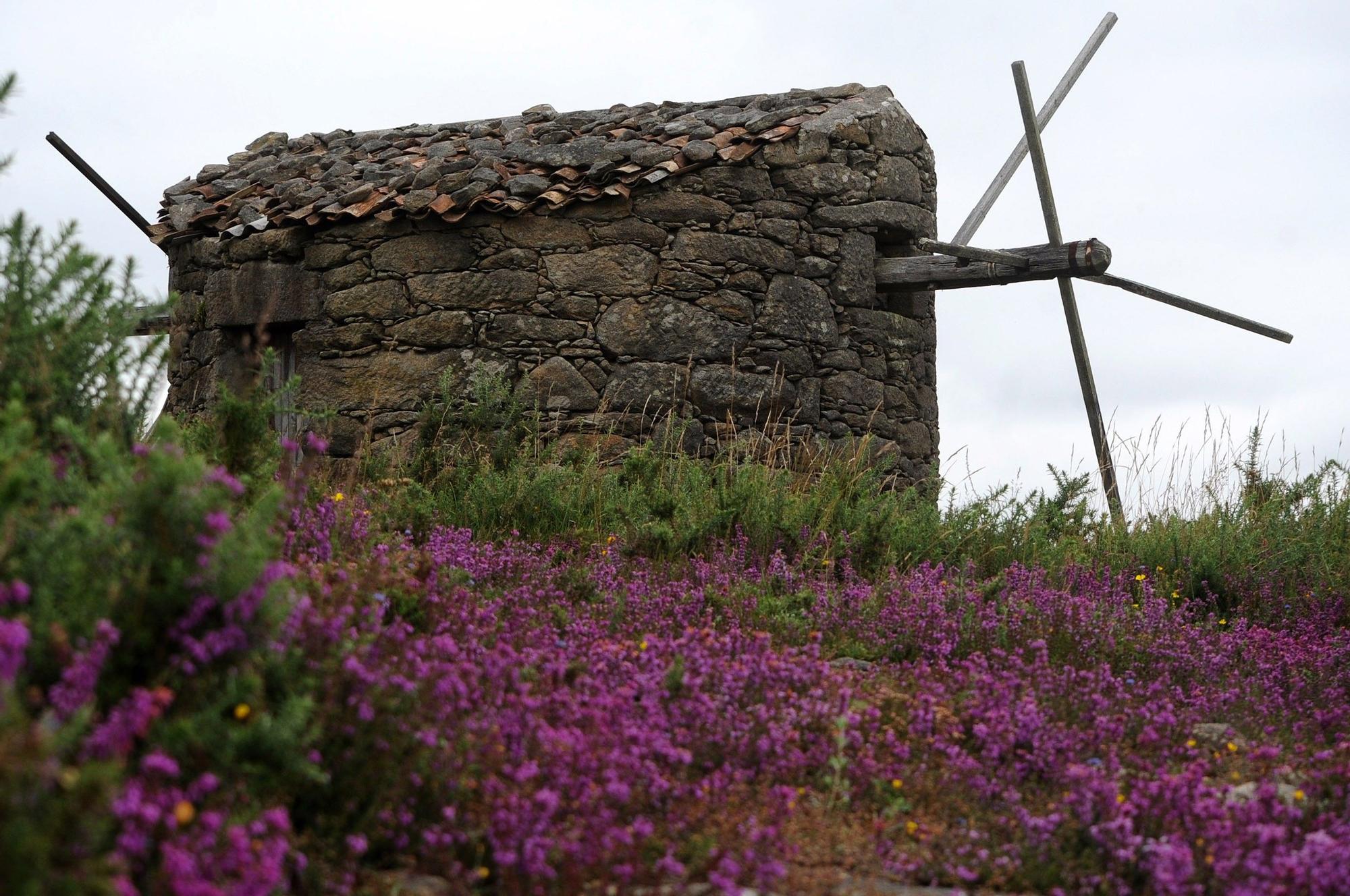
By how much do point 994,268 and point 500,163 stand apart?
11.9 ft

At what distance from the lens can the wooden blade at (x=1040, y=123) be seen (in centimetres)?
965

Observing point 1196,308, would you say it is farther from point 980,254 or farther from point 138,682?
point 138,682

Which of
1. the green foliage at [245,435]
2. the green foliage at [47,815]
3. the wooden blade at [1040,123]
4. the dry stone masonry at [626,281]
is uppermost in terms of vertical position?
the wooden blade at [1040,123]

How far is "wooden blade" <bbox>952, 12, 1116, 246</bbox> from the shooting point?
31.7ft

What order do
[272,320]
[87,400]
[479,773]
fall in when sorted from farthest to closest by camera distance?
[272,320] < [87,400] < [479,773]

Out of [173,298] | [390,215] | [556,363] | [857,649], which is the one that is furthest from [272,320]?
[857,649]

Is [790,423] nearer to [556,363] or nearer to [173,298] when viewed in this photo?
[556,363]

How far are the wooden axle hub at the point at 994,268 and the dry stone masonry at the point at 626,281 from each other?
0.77ft

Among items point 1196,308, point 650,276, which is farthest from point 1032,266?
point 650,276

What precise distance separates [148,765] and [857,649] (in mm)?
2799

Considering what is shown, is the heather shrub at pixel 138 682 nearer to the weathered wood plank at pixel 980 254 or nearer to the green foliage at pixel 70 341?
the green foliage at pixel 70 341

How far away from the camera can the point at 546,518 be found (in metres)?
6.03

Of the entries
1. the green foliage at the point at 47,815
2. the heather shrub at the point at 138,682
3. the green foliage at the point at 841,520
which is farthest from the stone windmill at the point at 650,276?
the green foliage at the point at 47,815

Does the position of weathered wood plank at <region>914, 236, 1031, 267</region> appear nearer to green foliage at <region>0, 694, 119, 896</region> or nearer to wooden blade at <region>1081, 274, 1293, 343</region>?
wooden blade at <region>1081, 274, 1293, 343</region>
